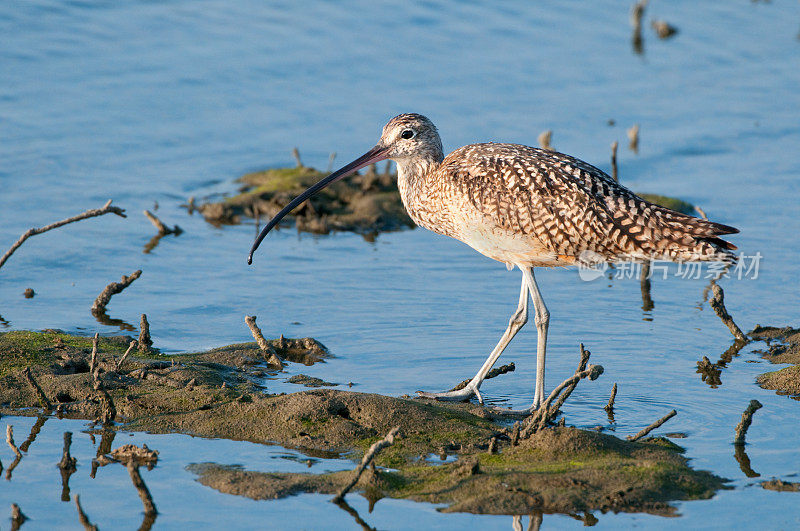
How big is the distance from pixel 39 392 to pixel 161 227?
5.25 metres

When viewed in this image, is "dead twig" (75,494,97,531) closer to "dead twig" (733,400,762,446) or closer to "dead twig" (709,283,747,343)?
"dead twig" (733,400,762,446)

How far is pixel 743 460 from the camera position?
7.40 m

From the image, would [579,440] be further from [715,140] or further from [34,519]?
[715,140]

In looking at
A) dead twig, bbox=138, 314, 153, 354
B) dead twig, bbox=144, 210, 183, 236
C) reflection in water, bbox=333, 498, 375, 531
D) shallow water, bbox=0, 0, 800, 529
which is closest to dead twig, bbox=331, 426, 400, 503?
reflection in water, bbox=333, 498, 375, 531

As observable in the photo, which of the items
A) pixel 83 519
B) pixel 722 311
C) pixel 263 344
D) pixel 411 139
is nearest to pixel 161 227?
pixel 263 344

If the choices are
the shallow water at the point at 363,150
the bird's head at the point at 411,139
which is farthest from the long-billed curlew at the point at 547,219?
the shallow water at the point at 363,150

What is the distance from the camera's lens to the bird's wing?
27.7ft

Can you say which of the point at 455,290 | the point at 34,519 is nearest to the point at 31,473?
the point at 34,519

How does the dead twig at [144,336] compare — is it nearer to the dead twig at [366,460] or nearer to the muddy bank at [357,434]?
the muddy bank at [357,434]

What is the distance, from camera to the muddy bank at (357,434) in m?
6.71

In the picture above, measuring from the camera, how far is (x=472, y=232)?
8758mm

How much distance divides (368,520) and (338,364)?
2.91 m

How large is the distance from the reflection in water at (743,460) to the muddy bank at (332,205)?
650cm

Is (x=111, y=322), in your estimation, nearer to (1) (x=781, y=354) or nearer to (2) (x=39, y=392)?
(2) (x=39, y=392)
